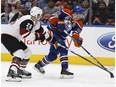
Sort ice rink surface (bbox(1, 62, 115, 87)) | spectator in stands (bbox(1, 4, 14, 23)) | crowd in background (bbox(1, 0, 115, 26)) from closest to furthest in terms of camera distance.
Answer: ice rink surface (bbox(1, 62, 115, 87)) → crowd in background (bbox(1, 0, 115, 26)) → spectator in stands (bbox(1, 4, 14, 23))

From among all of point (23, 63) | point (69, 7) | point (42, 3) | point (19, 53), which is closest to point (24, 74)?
point (23, 63)

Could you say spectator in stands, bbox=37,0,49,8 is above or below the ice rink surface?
above

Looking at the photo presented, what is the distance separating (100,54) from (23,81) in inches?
84.0

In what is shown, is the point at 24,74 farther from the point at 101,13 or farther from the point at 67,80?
the point at 101,13

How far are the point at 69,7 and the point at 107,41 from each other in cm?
101

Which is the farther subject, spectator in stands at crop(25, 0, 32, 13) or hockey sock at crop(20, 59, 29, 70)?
spectator in stands at crop(25, 0, 32, 13)

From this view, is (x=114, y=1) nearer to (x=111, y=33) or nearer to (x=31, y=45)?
(x=111, y=33)

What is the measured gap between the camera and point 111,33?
667 centimetres

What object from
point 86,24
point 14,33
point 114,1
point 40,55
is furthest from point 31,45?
point 14,33

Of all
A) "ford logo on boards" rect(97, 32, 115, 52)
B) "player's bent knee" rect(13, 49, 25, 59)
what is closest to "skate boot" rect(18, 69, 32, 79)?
"player's bent knee" rect(13, 49, 25, 59)

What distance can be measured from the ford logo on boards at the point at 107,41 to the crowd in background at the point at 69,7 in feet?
0.84

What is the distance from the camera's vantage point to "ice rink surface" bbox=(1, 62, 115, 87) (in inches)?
185

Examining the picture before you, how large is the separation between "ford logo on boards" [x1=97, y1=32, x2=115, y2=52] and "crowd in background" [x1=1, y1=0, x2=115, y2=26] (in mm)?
256

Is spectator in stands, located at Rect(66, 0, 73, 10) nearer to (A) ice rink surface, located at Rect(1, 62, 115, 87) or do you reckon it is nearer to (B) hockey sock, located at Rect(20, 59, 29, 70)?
(A) ice rink surface, located at Rect(1, 62, 115, 87)
